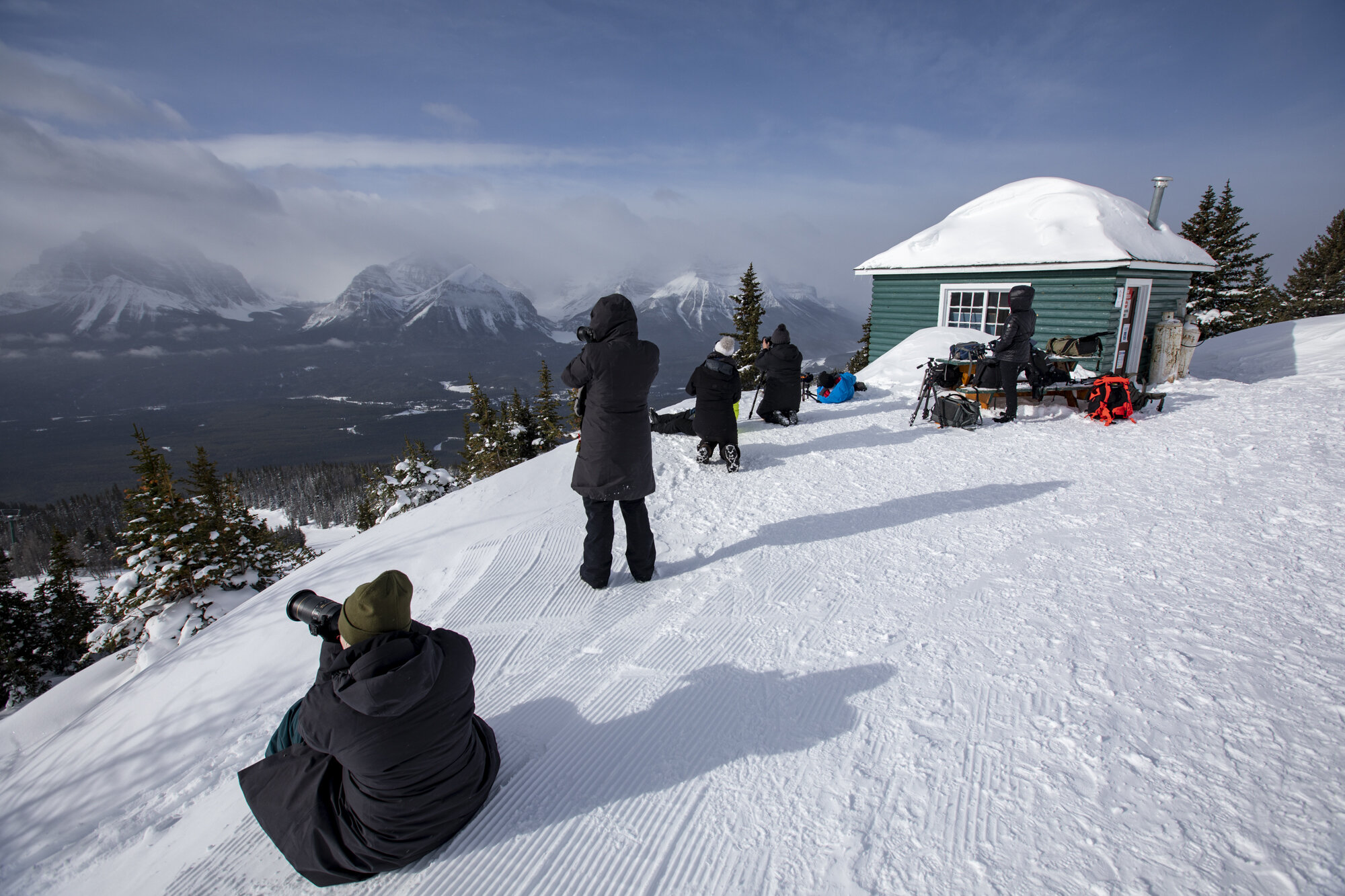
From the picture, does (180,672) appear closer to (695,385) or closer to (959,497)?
(695,385)

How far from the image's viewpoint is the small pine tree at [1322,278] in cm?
2897

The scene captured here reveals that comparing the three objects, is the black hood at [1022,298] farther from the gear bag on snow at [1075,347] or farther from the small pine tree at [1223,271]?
the small pine tree at [1223,271]

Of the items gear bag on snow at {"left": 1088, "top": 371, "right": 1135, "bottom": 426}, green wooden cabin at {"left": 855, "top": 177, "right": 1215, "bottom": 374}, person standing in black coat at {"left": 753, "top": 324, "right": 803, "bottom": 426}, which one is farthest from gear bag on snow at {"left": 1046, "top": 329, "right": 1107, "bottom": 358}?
person standing in black coat at {"left": 753, "top": 324, "right": 803, "bottom": 426}

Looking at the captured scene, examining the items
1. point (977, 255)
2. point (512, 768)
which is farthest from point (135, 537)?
point (977, 255)

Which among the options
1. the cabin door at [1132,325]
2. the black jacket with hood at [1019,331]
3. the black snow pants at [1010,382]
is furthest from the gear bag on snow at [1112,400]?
the cabin door at [1132,325]

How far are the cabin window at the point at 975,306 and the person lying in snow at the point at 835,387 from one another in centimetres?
578

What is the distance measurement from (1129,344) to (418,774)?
56.1 ft

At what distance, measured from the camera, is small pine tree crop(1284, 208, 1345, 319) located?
29.0m

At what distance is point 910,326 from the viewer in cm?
1620

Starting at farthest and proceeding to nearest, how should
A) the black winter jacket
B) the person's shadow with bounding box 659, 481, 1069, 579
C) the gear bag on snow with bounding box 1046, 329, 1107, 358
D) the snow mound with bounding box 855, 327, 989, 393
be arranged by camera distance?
the snow mound with bounding box 855, 327, 989, 393, the gear bag on snow with bounding box 1046, 329, 1107, 358, the black winter jacket, the person's shadow with bounding box 659, 481, 1069, 579

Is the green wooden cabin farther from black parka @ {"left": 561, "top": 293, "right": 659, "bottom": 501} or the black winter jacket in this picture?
black parka @ {"left": 561, "top": 293, "right": 659, "bottom": 501}

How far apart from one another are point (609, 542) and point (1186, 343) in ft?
43.8

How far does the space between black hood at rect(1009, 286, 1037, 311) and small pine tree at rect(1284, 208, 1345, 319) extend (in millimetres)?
35029

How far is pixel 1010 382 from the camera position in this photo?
8461mm
